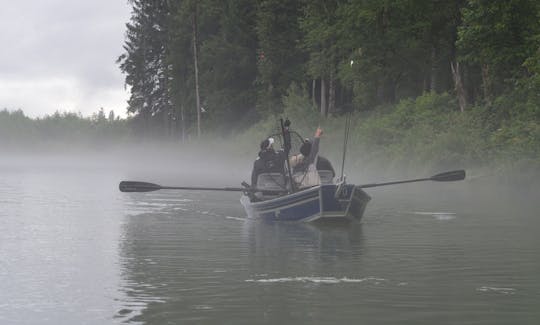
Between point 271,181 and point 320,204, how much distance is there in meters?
2.49

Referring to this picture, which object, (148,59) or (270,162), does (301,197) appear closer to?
(270,162)

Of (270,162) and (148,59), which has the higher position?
(148,59)

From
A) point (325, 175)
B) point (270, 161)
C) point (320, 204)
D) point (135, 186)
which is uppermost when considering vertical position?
point (270, 161)

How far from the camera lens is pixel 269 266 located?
51.3ft

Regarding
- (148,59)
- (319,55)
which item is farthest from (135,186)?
(148,59)

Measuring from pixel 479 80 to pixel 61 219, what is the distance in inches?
1190

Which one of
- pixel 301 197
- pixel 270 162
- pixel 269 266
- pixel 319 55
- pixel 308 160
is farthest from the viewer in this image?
pixel 319 55

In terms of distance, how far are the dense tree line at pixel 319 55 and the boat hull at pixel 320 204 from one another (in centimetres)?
906

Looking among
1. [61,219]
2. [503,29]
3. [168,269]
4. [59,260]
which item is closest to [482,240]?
[168,269]

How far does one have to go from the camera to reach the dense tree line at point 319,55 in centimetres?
3316

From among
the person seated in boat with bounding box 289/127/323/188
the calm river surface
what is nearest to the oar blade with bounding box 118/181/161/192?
the calm river surface

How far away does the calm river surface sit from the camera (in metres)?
11.5

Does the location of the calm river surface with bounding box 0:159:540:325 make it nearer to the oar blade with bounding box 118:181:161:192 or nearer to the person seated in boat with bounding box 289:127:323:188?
the oar blade with bounding box 118:181:161:192

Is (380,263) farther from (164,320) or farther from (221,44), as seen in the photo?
(221,44)
